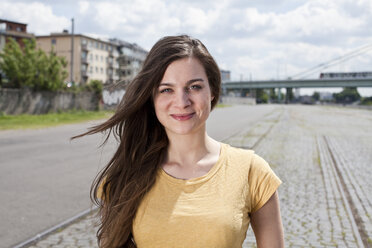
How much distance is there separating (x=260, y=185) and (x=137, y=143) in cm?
75

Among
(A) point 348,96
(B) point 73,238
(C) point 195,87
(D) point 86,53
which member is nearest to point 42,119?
(B) point 73,238

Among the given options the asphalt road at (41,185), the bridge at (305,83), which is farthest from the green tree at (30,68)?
the bridge at (305,83)

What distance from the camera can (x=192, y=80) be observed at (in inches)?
75.9

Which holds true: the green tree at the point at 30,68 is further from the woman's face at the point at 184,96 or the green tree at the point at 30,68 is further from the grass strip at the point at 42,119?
the woman's face at the point at 184,96

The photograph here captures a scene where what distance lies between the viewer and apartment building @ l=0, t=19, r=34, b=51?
68188 millimetres

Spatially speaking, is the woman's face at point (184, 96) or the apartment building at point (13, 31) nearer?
the woman's face at point (184, 96)

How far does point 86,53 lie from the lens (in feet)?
285

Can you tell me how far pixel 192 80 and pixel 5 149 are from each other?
12.3m

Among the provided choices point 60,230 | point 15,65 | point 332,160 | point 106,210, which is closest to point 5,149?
point 60,230

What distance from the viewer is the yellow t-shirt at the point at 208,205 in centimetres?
177

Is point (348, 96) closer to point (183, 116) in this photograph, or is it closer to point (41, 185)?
point (41, 185)

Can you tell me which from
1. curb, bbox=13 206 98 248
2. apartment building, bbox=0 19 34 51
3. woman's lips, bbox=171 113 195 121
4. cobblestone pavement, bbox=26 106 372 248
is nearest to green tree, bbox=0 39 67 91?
cobblestone pavement, bbox=26 106 372 248

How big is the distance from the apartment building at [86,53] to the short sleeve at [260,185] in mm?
77632

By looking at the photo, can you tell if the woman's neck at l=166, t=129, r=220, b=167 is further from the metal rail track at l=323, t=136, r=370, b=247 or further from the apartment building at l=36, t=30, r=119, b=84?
the apartment building at l=36, t=30, r=119, b=84
